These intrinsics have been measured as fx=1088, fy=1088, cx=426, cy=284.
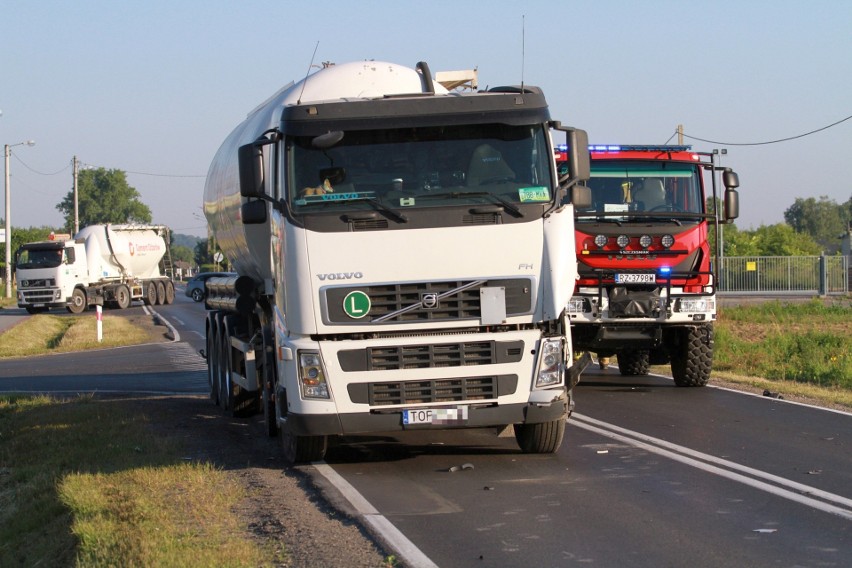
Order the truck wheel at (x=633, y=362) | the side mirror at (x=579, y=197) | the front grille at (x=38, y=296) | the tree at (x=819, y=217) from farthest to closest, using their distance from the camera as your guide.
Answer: the tree at (x=819, y=217), the front grille at (x=38, y=296), the truck wheel at (x=633, y=362), the side mirror at (x=579, y=197)

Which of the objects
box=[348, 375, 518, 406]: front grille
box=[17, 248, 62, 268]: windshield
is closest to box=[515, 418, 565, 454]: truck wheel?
box=[348, 375, 518, 406]: front grille

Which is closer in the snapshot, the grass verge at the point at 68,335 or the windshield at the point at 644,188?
the windshield at the point at 644,188

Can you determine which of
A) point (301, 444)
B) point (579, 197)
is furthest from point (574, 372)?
point (301, 444)

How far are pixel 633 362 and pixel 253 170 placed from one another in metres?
10.5

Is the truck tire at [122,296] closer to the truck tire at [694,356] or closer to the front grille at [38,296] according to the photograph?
the front grille at [38,296]

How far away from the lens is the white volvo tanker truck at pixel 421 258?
29.4 feet

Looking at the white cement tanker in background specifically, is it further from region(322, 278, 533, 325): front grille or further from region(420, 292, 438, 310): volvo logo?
region(420, 292, 438, 310): volvo logo

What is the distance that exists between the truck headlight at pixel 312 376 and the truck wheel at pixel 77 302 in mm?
45020

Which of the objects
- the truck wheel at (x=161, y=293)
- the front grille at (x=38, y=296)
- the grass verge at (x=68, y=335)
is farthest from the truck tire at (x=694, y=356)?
the truck wheel at (x=161, y=293)

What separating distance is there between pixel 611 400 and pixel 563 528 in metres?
7.45

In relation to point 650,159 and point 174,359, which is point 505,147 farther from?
point 174,359

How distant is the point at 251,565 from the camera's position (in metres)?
6.32

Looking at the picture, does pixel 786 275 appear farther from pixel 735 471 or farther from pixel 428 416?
pixel 428 416

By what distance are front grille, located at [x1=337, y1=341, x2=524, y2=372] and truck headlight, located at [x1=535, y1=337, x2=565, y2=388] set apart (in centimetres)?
32
